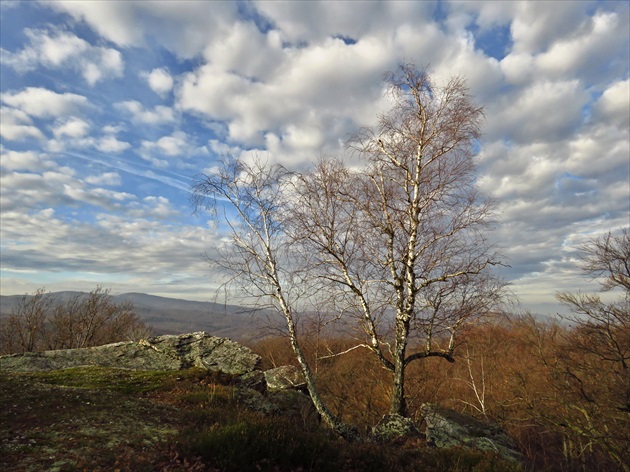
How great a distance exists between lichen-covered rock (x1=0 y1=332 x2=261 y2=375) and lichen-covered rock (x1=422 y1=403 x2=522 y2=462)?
7.22m

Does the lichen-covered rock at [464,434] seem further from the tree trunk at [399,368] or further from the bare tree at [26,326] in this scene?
the bare tree at [26,326]

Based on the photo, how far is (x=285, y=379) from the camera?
46.8 feet

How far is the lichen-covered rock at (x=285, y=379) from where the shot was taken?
44.4 feet

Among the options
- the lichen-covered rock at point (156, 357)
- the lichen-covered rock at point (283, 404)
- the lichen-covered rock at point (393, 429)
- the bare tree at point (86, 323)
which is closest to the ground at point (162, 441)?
the lichen-covered rock at point (393, 429)

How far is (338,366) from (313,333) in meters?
19.8

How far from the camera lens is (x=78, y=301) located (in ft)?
122

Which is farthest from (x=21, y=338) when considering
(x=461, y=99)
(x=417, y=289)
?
(x=461, y=99)

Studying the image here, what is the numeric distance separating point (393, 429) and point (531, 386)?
1549 cm

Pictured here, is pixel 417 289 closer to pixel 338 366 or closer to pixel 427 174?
pixel 427 174

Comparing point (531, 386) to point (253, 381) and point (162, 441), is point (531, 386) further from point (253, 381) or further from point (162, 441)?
point (162, 441)

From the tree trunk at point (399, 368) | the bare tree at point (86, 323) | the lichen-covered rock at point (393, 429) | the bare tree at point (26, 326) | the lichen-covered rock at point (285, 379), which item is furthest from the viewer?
the bare tree at point (86, 323)

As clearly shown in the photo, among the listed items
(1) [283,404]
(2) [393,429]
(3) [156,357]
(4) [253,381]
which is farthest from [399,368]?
(3) [156,357]

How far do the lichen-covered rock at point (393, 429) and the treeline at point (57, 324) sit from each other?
32229 mm

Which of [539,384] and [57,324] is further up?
[57,324]
